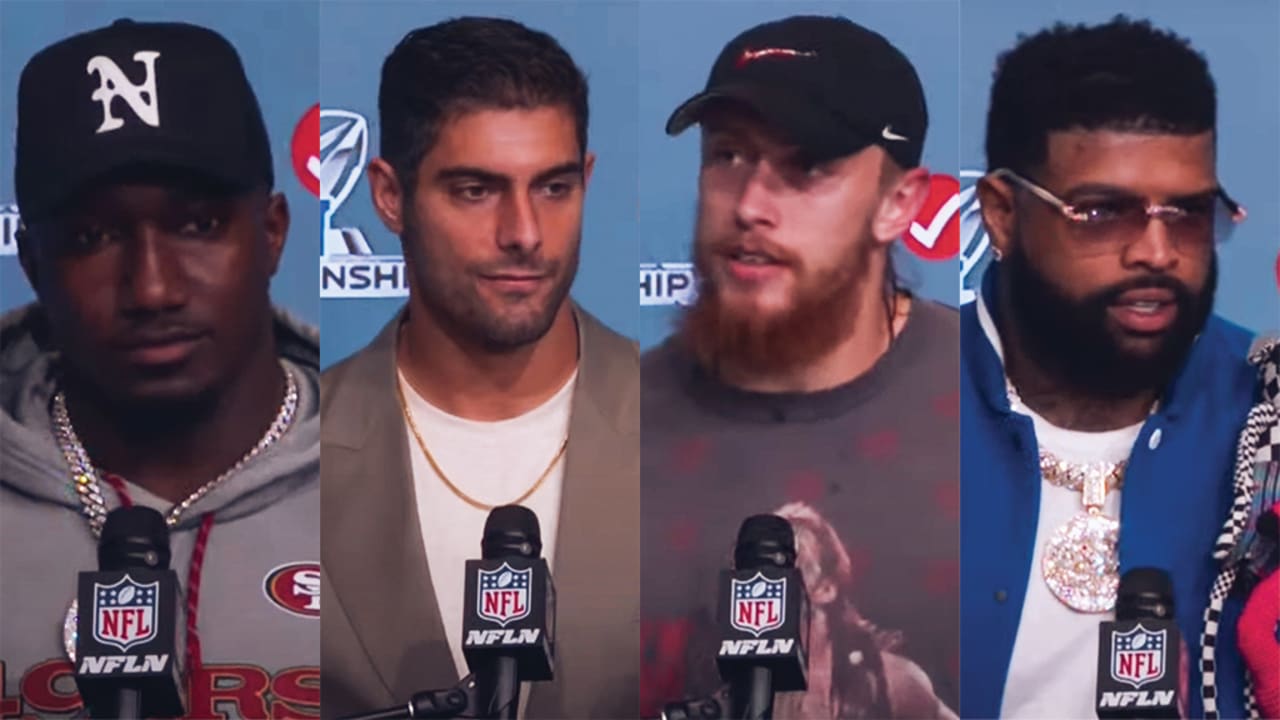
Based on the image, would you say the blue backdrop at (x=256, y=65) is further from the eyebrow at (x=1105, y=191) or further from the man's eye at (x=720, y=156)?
the eyebrow at (x=1105, y=191)

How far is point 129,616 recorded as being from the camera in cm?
482

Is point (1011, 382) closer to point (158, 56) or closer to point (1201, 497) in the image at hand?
point (1201, 497)

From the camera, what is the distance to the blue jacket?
5379 millimetres

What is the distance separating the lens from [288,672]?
5348mm

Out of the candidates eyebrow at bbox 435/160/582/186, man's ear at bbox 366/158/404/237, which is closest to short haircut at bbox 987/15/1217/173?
eyebrow at bbox 435/160/582/186

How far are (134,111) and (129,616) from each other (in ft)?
4.08

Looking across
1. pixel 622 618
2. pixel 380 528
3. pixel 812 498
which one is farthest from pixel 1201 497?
pixel 380 528

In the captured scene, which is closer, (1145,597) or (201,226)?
(1145,597)

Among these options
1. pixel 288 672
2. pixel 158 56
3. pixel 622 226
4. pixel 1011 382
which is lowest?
pixel 288 672

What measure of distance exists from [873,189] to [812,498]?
759 mm

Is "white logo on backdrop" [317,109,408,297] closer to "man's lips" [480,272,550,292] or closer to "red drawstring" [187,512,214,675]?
"man's lips" [480,272,550,292]

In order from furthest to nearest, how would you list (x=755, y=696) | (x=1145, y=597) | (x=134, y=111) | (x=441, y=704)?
1. (x=134, y=111)
2. (x=1145, y=597)
3. (x=755, y=696)
4. (x=441, y=704)

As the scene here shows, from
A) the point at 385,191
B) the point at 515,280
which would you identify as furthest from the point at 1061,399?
the point at 385,191

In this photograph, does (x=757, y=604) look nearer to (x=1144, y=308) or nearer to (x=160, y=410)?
(x=1144, y=308)
